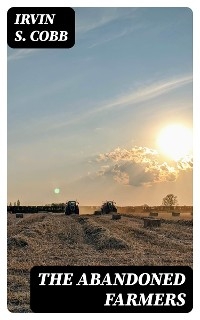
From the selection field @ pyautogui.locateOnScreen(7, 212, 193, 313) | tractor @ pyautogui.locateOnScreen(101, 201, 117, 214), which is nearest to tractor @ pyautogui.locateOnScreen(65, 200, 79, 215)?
tractor @ pyautogui.locateOnScreen(101, 201, 117, 214)

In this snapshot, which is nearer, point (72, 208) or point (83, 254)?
point (83, 254)

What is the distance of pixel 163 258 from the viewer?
17.4 m

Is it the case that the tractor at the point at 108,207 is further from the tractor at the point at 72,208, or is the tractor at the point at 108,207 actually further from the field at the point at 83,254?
the field at the point at 83,254

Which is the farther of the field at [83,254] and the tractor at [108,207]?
the tractor at [108,207]

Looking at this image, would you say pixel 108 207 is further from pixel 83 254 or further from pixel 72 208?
pixel 83 254

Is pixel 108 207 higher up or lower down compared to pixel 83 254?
higher up

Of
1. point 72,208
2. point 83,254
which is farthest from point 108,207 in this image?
point 83,254

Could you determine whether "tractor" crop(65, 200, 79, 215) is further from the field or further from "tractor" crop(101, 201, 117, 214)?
the field

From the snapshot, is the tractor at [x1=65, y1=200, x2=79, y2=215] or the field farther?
the tractor at [x1=65, y1=200, x2=79, y2=215]

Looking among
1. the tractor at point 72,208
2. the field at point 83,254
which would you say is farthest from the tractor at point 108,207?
the field at point 83,254

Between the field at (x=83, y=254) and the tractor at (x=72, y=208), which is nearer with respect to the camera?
the field at (x=83, y=254)

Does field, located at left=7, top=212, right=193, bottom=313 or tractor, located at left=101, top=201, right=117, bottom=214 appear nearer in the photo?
field, located at left=7, top=212, right=193, bottom=313

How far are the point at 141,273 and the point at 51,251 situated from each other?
9903 mm
